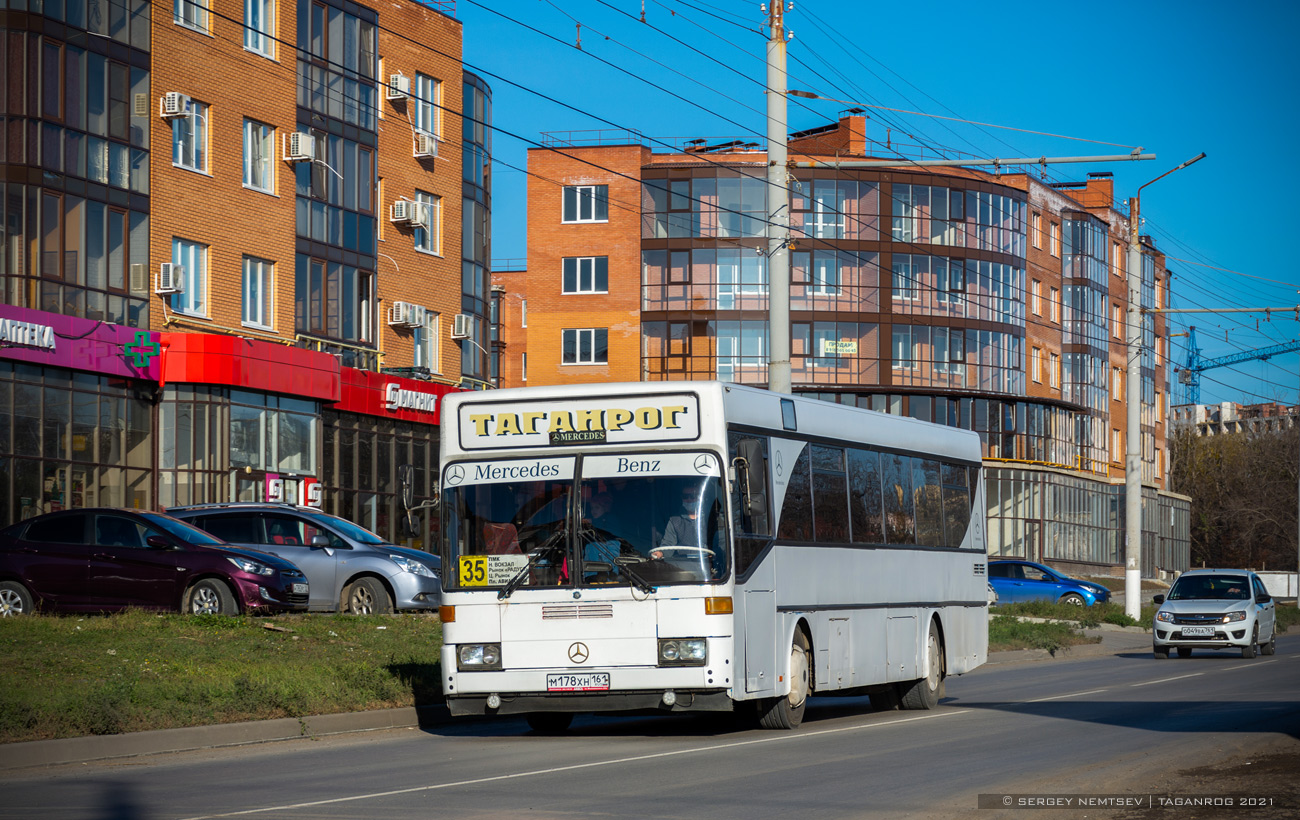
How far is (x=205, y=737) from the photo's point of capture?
14000 mm

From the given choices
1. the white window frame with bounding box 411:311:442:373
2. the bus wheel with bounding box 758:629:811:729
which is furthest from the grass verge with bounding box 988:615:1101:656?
the white window frame with bounding box 411:311:442:373

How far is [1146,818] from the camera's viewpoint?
9.15 metres

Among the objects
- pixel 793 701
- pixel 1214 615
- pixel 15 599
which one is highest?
pixel 15 599

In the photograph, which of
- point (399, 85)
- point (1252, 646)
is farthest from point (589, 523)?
point (399, 85)

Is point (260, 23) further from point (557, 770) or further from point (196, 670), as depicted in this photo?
point (557, 770)

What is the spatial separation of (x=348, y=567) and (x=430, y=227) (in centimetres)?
2475

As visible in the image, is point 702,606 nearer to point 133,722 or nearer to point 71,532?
point 133,722

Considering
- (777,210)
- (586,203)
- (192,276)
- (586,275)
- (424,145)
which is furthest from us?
(586,203)

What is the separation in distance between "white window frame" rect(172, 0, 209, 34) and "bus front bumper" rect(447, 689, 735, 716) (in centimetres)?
2719

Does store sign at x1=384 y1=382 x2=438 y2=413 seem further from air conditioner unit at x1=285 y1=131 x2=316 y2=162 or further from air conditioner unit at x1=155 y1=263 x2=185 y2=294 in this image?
air conditioner unit at x1=155 y1=263 x2=185 y2=294

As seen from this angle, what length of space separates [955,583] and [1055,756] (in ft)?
22.5

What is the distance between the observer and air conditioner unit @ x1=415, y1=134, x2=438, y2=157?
153ft

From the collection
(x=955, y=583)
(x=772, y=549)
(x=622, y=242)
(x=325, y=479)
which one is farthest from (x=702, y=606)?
(x=622, y=242)

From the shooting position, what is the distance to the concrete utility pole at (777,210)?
23.0 meters
